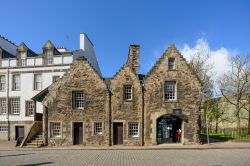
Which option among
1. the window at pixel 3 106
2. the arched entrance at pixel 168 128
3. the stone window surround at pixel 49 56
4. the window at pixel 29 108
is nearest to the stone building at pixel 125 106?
the arched entrance at pixel 168 128

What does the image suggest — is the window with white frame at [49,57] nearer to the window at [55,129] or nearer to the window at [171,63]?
the window at [55,129]

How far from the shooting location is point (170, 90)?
27594 millimetres

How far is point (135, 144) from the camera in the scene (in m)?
26.8

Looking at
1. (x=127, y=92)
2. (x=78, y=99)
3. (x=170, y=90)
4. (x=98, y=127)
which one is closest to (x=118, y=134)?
(x=98, y=127)

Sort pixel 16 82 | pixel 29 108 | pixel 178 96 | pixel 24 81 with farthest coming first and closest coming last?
1. pixel 16 82
2. pixel 24 81
3. pixel 29 108
4. pixel 178 96

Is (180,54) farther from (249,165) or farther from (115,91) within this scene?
(249,165)

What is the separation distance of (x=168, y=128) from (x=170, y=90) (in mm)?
4070

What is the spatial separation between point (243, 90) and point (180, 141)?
17.8 meters

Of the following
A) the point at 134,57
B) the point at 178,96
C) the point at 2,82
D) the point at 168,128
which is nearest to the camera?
the point at 178,96

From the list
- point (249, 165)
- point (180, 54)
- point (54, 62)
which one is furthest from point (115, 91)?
point (249, 165)

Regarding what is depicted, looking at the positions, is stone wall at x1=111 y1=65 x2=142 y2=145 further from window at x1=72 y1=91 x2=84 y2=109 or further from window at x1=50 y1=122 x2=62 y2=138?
window at x1=50 y1=122 x2=62 y2=138

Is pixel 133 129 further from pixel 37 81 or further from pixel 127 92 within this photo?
pixel 37 81

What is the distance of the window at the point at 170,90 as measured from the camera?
27.5 metres

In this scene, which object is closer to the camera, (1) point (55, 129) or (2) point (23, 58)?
(1) point (55, 129)
